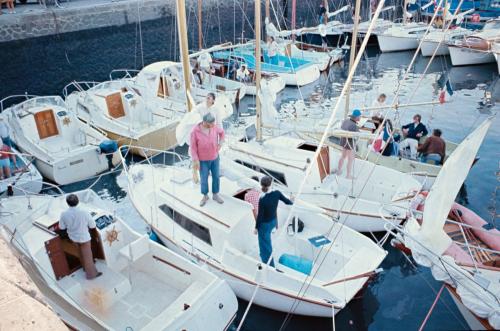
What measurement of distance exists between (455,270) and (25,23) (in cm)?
2549

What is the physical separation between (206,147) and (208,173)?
0.57 metres

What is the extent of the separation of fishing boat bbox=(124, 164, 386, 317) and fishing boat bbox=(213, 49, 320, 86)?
12322mm

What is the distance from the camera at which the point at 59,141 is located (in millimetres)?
13320

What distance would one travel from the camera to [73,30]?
2588cm

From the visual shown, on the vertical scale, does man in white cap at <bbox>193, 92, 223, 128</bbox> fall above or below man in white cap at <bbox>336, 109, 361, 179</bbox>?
above

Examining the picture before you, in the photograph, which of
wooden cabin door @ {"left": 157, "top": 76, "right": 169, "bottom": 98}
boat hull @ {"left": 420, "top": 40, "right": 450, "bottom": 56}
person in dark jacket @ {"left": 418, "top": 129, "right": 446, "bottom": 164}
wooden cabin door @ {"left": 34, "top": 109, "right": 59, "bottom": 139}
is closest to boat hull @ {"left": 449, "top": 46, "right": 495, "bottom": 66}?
boat hull @ {"left": 420, "top": 40, "right": 450, "bottom": 56}

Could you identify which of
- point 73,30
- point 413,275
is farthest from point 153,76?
point 73,30

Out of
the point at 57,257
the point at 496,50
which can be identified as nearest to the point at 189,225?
the point at 57,257

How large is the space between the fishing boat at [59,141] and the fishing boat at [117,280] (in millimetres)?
3874

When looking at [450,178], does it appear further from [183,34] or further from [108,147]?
[108,147]

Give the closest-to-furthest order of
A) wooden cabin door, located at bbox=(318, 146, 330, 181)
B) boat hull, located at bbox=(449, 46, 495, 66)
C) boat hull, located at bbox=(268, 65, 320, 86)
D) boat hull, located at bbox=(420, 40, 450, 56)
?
1. wooden cabin door, located at bbox=(318, 146, 330, 181)
2. boat hull, located at bbox=(268, 65, 320, 86)
3. boat hull, located at bbox=(449, 46, 495, 66)
4. boat hull, located at bbox=(420, 40, 450, 56)

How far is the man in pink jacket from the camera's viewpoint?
24.9 ft

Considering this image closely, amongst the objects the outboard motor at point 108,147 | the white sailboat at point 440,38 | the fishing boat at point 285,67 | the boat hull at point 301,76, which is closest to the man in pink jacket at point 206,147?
the outboard motor at point 108,147

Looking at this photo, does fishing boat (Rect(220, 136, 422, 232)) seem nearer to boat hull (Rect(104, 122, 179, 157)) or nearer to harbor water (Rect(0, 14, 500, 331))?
harbor water (Rect(0, 14, 500, 331))
